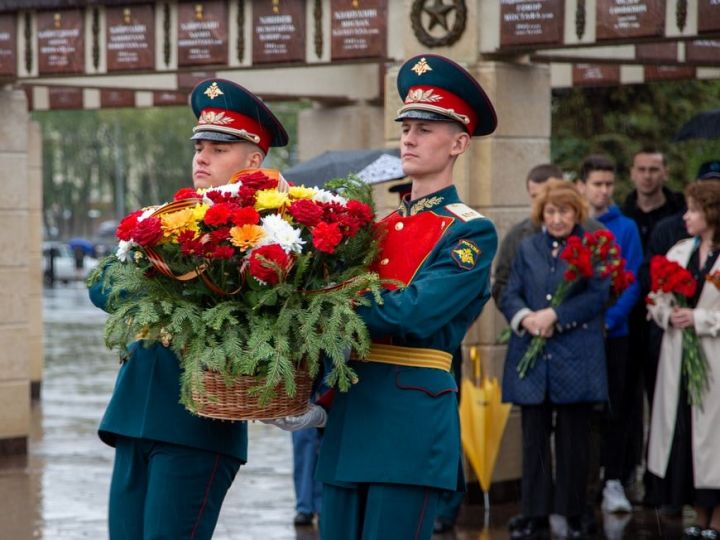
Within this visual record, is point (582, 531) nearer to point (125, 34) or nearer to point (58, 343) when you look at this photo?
point (125, 34)

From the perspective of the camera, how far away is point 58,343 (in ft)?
67.8

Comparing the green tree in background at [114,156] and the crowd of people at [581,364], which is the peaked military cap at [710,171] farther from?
the green tree in background at [114,156]

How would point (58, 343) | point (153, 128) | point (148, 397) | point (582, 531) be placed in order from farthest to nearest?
point (153, 128)
point (58, 343)
point (582, 531)
point (148, 397)

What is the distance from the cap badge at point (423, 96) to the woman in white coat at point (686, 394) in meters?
3.34

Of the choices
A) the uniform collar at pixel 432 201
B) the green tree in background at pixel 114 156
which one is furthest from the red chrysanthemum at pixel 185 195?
the green tree in background at pixel 114 156

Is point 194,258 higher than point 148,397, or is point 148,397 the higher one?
point 194,258

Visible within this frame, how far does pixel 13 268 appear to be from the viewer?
1010 centimetres

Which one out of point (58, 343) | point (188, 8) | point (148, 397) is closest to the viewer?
point (148, 397)

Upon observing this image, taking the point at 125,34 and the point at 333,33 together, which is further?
the point at 125,34

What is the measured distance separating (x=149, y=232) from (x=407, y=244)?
0.78 meters

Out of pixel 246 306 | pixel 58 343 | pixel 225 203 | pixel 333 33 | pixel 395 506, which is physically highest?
pixel 333 33

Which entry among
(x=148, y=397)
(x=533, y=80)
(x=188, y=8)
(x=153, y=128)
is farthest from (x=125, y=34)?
(x=153, y=128)

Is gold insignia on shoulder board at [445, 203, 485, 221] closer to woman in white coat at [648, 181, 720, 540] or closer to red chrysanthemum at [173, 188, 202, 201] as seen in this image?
red chrysanthemum at [173, 188, 202, 201]

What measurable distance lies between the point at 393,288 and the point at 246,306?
0.43m
